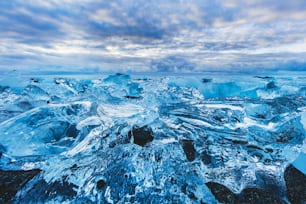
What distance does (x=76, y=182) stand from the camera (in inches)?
89.9

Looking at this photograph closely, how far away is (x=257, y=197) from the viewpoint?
2357 mm

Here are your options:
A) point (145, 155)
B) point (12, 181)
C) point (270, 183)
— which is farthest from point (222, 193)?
point (12, 181)

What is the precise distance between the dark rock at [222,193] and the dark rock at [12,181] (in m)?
2.99

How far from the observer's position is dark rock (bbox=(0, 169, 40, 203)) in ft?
7.14

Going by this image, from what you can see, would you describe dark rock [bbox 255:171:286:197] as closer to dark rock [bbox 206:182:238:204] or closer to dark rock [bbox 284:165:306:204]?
dark rock [bbox 284:165:306:204]

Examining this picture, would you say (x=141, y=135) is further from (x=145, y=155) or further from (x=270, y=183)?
(x=270, y=183)

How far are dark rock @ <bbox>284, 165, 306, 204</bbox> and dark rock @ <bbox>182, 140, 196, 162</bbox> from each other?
1628mm

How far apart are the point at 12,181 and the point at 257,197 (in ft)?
12.9

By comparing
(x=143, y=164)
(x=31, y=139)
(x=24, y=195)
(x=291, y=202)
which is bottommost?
(x=291, y=202)

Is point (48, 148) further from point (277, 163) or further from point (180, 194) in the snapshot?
point (277, 163)

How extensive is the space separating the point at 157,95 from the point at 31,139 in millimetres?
6659

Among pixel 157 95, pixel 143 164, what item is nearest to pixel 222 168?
pixel 143 164

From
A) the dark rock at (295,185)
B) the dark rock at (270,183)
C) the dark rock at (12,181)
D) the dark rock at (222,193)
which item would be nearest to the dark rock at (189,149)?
the dark rock at (222,193)

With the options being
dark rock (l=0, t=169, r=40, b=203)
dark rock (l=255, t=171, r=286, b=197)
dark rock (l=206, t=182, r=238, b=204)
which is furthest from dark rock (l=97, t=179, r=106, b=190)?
dark rock (l=255, t=171, r=286, b=197)
